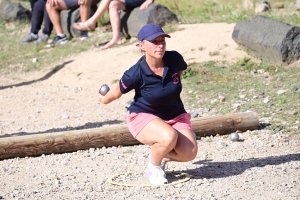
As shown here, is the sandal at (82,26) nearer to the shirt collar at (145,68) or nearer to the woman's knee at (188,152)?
the shirt collar at (145,68)

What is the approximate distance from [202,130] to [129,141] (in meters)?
0.80

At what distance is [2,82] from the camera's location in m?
12.0

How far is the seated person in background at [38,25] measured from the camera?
1403cm

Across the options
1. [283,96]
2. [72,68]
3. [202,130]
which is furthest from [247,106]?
[72,68]

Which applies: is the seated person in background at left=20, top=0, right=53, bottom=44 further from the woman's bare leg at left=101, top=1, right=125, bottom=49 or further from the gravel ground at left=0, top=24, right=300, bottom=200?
the gravel ground at left=0, top=24, right=300, bottom=200

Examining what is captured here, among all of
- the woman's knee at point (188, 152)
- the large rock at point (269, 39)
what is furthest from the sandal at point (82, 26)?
the woman's knee at point (188, 152)

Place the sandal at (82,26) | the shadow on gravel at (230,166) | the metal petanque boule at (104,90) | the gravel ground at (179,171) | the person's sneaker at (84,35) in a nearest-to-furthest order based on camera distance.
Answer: the gravel ground at (179,171) < the metal petanque boule at (104,90) < the shadow on gravel at (230,166) < the sandal at (82,26) < the person's sneaker at (84,35)

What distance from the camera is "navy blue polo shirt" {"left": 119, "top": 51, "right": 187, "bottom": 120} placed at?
5812 mm

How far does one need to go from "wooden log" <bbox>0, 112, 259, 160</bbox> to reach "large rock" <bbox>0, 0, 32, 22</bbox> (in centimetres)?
920

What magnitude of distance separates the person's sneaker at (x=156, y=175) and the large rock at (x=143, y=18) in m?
6.35

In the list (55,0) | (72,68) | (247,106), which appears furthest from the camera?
(55,0)

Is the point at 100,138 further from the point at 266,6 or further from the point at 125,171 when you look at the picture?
the point at 266,6

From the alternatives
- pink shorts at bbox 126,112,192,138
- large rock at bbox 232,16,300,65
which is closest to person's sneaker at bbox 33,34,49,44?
large rock at bbox 232,16,300,65

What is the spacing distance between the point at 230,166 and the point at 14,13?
10407 mm
